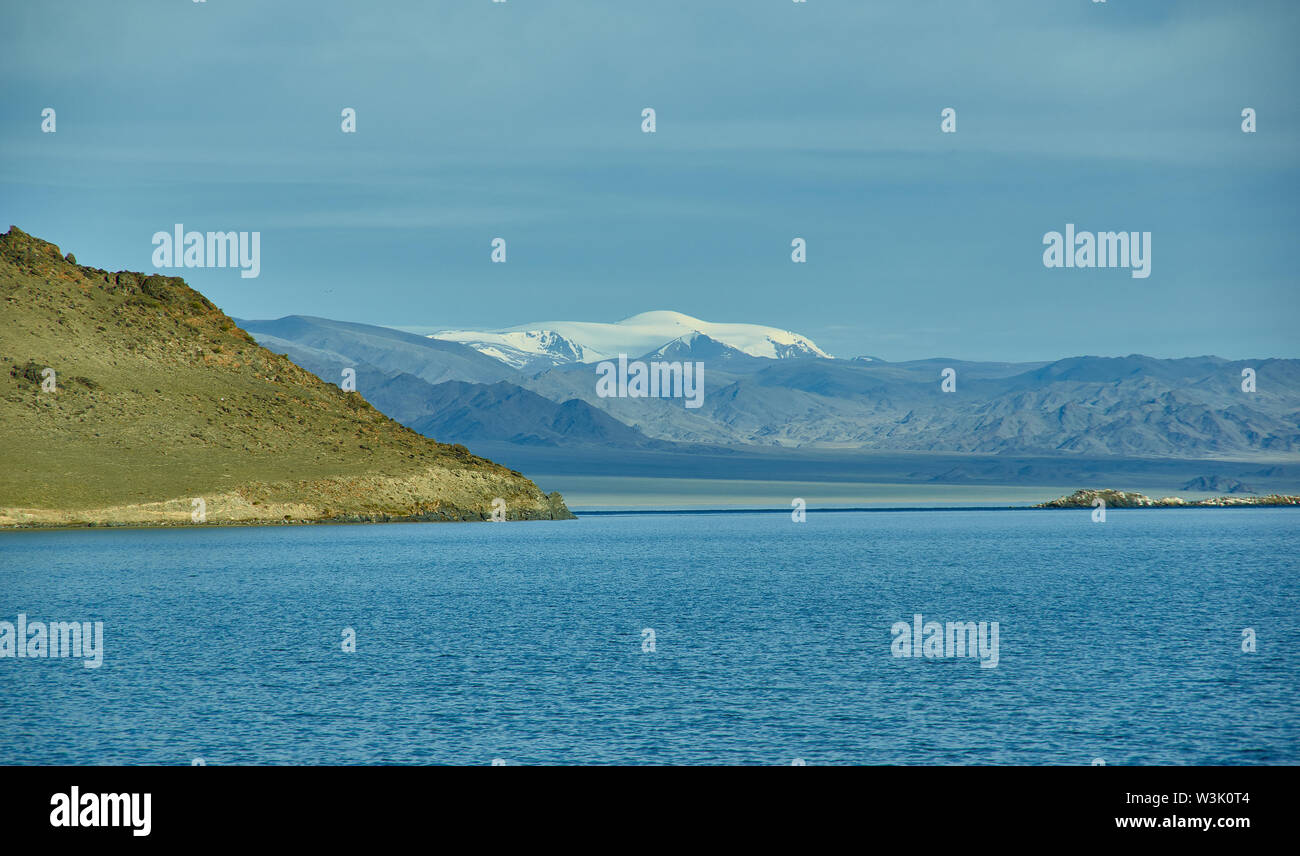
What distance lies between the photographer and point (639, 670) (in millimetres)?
52750

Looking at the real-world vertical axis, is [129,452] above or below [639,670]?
above

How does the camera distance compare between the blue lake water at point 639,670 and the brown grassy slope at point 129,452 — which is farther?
the brown grassy slope at point 129,452

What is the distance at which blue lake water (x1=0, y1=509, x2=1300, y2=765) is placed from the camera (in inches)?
1523

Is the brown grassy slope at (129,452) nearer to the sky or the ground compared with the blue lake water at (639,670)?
nearer to the sky

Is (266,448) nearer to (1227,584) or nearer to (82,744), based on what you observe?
(1227,584)

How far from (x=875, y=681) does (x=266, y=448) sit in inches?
6202

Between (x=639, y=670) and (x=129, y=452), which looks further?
(x=129, y=452)

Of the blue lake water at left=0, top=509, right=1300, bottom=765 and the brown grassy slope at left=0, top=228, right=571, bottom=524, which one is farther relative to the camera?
the brown grassy slope at left=0, top=228, right=571, bottom=524

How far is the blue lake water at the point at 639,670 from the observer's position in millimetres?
38688

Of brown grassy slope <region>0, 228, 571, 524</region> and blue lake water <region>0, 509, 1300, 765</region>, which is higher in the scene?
brown grassy slope <region>0, 228, 571, 524</region>
